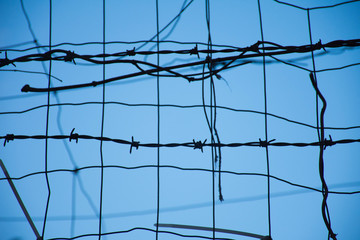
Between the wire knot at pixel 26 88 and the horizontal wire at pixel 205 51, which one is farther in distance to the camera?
the wire knot at pixel 26 88

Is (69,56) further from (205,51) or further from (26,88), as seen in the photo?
(205,51)

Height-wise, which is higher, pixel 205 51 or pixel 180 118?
pixel 205 51

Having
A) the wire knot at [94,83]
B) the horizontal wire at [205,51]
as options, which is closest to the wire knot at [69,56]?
the horizontal wire at [205,51]

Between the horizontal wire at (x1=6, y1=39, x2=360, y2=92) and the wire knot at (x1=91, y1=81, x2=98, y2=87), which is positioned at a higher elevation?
the horizontal wire at (x1=6, y1=39, x2=360, y2=92)

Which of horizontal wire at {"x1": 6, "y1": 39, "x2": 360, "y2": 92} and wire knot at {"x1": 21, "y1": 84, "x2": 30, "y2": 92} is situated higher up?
horizontal wire at {"x1": 6, "y1": 39, "x2": 360, "y2": 92}

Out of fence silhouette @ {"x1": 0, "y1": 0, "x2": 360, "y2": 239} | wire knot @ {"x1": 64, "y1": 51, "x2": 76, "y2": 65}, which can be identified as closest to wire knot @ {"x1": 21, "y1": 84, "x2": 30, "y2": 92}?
fence silhouette @ {"x1": 0, "y1": 0, "x2": 360, "y2": 239}

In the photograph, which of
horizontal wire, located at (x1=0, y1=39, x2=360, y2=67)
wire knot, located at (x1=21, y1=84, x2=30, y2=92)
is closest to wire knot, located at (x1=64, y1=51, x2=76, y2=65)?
horizontal wire, located at (x1=0, y1=39, x2=360, y2=67)

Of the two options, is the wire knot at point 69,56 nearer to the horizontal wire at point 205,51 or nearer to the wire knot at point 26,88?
the horizontal wire at point 205,51

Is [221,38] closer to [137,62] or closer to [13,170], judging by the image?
[137,62]

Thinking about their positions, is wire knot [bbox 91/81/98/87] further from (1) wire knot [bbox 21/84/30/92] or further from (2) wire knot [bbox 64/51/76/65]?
(1) wire knot [bbox 21/84/30/92]

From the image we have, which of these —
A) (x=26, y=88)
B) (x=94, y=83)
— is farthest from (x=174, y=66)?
(x=26, y=88)

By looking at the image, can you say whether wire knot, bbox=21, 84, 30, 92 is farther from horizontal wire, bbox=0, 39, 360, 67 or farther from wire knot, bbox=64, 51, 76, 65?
wire knot, bbox=64, 51, 76, 65

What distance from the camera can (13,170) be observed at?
905 mm

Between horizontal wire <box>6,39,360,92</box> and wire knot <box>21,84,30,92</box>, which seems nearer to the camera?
horizontal wire <box>6,39,360,92</box>
